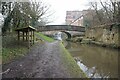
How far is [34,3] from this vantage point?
31312mm

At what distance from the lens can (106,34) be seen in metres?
25.5

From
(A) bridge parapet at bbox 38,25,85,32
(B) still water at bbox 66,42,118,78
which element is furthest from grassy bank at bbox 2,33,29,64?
(A) bridge parapet at bbox 38,25,85,32

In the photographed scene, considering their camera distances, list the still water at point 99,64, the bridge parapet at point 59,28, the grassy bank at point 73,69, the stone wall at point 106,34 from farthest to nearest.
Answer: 1. the bridge parapet at point 59,28
2. the stone wall at point 106,34
3. the still water at point 99,64
4. the grassy bank at point 73,69

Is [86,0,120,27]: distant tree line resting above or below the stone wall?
above

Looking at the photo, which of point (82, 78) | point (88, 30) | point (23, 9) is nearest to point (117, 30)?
point (23, 9)

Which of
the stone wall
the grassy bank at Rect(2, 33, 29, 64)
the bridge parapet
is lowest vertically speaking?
the grassy bank at Rect(2, 33, 29, 64)

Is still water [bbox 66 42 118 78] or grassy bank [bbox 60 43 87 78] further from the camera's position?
still water [bbox 66 42 118 78]

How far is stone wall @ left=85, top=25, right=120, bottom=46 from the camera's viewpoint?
2211 centimetres

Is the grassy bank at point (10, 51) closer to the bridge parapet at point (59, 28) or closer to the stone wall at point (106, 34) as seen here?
the stone wall at point (106, 34)

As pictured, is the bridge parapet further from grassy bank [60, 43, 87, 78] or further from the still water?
grassy bank [60, 43, 87, 78]

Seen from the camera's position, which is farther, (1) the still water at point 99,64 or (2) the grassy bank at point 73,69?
(1) the still water at point 99,64

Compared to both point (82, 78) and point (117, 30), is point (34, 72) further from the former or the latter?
point (117, 30)

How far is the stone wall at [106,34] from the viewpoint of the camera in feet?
72.5

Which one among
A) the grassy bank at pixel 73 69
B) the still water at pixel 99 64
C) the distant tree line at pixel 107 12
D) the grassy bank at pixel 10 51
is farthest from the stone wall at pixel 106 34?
the grassy bank at pixel 73 69
